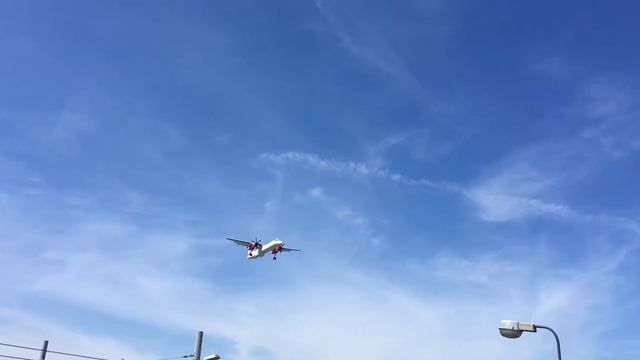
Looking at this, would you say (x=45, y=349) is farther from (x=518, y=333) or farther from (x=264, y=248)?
(x=264, y=248)

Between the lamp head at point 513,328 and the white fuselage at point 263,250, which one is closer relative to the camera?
the lamp head at point 513,328

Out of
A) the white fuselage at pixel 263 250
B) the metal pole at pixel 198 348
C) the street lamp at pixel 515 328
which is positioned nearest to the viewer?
the street lamp at pixel 515 328

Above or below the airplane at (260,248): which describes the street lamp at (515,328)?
below

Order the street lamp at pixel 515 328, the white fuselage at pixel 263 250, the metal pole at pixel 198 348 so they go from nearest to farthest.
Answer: the street lamp at pixel 515 328 < the metal pole at pixel 198 348 < the white fuselage at pixel 263 250

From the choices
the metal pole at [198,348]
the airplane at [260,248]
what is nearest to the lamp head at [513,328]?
the metal pole at [198,348]

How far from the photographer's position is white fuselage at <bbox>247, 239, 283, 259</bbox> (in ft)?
263

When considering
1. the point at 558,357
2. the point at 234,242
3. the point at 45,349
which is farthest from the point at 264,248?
the point at 558,357

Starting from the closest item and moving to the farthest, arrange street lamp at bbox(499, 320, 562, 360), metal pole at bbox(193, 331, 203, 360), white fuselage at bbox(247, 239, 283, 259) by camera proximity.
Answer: street lamp at bbox(499, 320, 562, 360) → metal pole at bbox(193, 331, 203, 360) → white fuselage at bbox(247, 239, 283, 259)

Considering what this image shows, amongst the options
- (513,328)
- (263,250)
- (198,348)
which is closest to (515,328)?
(513,328)

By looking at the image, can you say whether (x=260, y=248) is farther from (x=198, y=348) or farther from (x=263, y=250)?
(x=198, y=348)

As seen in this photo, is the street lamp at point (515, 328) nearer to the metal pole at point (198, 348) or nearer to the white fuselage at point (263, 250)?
the metal pole at point (198, 348)

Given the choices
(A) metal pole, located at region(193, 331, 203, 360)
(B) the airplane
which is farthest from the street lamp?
(B) the airplane

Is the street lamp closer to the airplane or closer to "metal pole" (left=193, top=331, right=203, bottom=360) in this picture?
"metal pole" (left=193, top=331, right=203, bottom=360)

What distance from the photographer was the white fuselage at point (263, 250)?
8012cm
